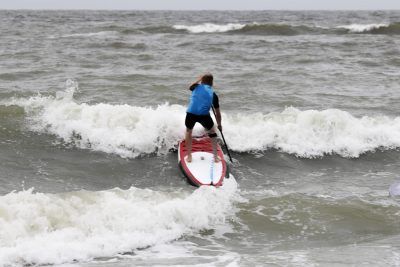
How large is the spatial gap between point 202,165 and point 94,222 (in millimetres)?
2814

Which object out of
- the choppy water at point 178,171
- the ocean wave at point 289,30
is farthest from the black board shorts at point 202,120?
the ocean wave at point 289,30

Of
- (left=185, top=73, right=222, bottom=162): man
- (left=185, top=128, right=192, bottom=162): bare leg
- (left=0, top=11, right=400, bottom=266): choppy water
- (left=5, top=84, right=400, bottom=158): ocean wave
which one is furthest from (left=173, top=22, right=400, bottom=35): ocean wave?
(left=185, top=73, right=222, bottom=162): man

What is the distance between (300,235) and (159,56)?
1603 centimetres

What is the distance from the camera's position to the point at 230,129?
11.6 metres

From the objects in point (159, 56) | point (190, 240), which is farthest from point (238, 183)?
point (159, 56)

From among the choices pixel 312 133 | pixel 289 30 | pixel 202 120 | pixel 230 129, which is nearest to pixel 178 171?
pixel 202 120

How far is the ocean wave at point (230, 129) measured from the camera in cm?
1098

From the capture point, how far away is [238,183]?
9359 mm

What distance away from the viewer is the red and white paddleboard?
8828 mm

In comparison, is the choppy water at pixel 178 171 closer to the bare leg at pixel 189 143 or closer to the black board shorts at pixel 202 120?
the bare leg at pixel 189 143

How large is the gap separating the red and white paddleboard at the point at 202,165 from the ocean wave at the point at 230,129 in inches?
30.7

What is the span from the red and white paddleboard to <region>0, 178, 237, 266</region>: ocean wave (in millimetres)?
782

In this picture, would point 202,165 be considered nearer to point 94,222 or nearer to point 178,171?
point 178,171

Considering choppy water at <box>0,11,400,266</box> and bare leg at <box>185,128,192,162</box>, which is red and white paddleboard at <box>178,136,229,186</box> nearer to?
bare leg at <box>185,128,192,162</box>
